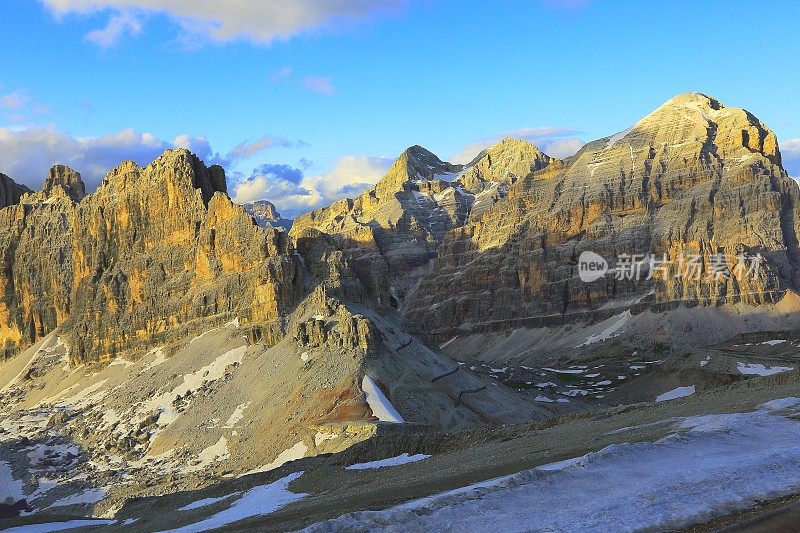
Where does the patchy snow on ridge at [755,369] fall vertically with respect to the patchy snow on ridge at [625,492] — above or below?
below

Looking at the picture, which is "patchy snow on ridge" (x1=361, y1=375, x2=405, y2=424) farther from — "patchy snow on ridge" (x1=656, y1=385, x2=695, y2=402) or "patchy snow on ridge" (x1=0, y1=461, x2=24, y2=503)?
"patchy snow on ridge" (x1=656, y1=385, x2=695, y2=402)

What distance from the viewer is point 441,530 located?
88.2 feet

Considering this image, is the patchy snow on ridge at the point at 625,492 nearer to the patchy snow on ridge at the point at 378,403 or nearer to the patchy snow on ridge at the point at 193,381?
the patchy snow on ridge at the point at 378,403

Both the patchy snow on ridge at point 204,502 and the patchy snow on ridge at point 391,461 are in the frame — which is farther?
the patchy snow on ridge at point 204,502

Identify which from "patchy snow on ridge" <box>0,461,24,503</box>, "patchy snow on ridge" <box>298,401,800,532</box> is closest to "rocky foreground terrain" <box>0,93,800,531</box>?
"patchy snow on ridge" <box>298,401,800,532</box>

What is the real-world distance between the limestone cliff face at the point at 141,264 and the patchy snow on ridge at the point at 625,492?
85420 mm

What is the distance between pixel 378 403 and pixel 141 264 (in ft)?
252

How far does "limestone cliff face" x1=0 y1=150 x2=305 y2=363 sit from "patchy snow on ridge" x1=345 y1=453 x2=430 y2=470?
6119 cm

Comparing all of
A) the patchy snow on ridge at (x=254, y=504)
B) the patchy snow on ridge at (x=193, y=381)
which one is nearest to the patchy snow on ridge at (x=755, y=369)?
the patchy snow on ridge at (x=193, y=381)

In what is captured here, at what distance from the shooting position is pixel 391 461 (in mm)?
55188

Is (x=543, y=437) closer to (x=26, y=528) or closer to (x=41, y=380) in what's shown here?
(x=26, y=528)

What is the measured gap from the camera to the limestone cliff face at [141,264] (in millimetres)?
130000

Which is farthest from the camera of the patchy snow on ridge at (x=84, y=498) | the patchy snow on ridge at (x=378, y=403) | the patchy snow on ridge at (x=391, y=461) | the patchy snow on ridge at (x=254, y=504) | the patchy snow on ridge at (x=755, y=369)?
the patchy snow on ridge at (x=755, y=369)

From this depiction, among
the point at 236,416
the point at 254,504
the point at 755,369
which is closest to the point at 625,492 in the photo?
the point at 254,504
